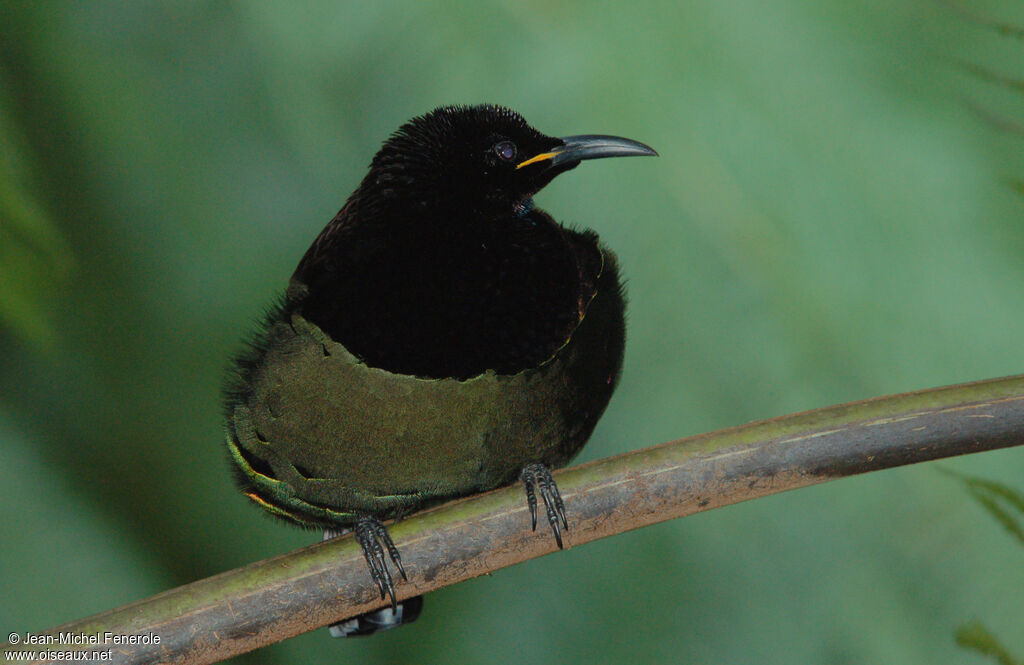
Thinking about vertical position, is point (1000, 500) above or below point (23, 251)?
below

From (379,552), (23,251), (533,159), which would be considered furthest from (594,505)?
(23,251)

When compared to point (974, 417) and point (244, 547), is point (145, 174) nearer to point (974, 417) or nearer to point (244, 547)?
point (244, 547)

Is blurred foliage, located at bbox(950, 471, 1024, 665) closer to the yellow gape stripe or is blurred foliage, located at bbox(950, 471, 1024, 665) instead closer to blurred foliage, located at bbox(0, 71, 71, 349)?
the yellow gape stripe

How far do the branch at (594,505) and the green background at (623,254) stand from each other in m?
0.51

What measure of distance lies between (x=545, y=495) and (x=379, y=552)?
7.8 inches

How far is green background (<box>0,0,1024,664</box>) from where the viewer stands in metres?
1.50

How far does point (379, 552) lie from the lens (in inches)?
42.5

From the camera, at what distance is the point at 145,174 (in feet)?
5.23

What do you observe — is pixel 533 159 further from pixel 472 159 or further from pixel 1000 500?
pixel 1000 500

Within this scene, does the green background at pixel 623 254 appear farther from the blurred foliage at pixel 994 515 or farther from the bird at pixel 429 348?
the bird at pixel 429 348

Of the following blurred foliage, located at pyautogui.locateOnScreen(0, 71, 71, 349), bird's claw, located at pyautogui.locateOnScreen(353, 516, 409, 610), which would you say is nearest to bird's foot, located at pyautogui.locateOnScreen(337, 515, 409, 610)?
bird's claw, located at pyautogui.locateOnScreen(353, 516, 409, 610)

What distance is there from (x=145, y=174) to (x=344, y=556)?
0.86m

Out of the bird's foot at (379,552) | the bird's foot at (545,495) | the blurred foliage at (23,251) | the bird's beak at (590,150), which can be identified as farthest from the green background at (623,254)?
the bird's foot at (379,552)

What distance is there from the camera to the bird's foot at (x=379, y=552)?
41.1 inches
